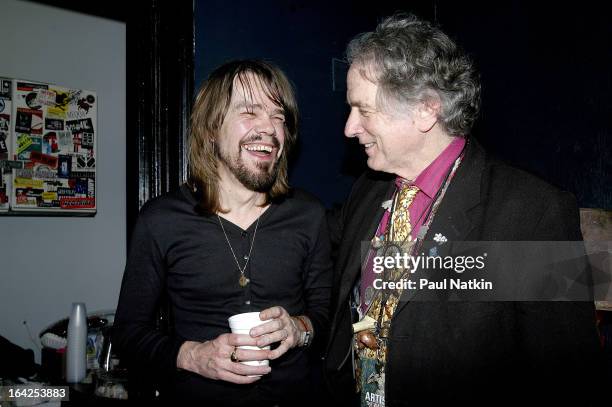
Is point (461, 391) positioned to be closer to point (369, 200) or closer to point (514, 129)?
point (369, 200)

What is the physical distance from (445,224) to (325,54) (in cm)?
148

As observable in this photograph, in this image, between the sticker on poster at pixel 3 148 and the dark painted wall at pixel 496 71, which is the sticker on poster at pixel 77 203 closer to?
the sticker on poster at pixel 3 148

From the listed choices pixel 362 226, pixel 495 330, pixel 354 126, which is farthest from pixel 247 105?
pixel 495 330

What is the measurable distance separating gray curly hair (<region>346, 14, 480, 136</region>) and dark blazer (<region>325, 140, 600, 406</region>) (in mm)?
181

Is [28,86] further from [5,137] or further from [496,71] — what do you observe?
[496,71]

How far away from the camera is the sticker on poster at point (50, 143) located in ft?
11.5

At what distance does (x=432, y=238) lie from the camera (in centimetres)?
152

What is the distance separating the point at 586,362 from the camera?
1299 millimetres

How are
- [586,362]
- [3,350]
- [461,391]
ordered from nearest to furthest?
[586,362] < [461,391] < [3,350]

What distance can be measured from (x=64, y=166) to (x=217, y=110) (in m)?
2.23

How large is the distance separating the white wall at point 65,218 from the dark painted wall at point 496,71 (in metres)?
2.03

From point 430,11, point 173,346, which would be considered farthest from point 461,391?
point 430,11

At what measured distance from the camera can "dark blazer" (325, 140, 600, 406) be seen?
1.31 metres

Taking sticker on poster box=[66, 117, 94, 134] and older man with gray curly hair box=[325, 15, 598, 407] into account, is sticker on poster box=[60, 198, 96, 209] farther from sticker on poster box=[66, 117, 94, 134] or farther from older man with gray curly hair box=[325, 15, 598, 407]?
older man with gray curly hair box=[325, 15, 598, 407]
